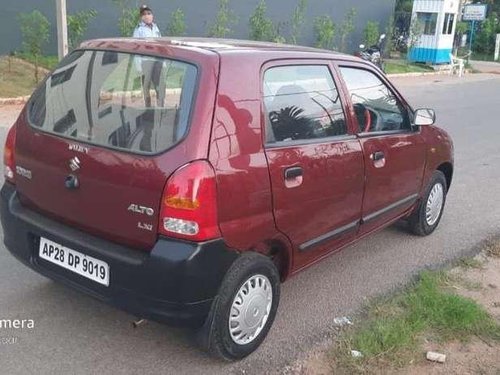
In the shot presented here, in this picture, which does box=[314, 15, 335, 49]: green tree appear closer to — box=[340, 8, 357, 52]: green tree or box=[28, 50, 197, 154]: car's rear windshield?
box=[340, 8, 357, 52]: green tree

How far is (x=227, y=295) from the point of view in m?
2.94

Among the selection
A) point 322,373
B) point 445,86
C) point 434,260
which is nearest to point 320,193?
point 322,373

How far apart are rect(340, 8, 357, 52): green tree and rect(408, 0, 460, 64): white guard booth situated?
338 centimetres

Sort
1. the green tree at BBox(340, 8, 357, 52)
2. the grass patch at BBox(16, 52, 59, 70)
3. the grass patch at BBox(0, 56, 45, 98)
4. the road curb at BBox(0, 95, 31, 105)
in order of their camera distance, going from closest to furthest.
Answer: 1. the road curb at BBox(0, 95, 31, 105)
2. the grass patch at BBox(0, 56, 45, 98)
3. the grass patch at BBox(16, 52, 59, 70)
4. the green tree at BBox(340, 8, 357, 52)

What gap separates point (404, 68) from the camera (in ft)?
76.9

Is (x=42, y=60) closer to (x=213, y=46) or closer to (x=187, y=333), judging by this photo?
(x=213, y=46)

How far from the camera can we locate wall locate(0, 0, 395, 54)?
13.9m

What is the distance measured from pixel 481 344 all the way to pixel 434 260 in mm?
1347

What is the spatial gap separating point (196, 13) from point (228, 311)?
16.6 meters

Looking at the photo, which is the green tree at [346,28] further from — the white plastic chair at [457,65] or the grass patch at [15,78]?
the grass patch at [15,78]

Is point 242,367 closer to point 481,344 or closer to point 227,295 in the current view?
point 227,295

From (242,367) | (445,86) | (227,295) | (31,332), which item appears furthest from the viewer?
(445,86)

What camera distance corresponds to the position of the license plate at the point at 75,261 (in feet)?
9.69

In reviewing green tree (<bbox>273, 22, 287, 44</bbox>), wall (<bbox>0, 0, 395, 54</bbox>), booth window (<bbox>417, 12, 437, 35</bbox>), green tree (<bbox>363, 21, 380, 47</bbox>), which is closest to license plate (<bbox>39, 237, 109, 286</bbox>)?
wall (<bbox>0, 0, 395, 54</bbox>)
